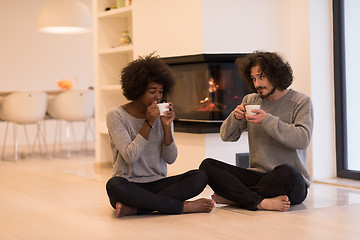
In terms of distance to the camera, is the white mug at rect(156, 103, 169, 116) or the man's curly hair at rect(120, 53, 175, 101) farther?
the man's curly hair at rect(120, 53, 175, 101)

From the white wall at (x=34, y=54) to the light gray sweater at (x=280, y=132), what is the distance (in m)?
5.40

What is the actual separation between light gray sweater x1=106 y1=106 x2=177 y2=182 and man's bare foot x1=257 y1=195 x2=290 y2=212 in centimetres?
56

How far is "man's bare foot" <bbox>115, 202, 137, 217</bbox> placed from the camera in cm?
314

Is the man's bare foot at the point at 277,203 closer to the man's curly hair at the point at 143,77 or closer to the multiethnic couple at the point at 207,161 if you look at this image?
the multiethnic couple at the point at 207,161

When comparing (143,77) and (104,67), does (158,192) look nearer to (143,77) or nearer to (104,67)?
(143,77)

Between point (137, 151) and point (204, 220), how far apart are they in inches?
19.5

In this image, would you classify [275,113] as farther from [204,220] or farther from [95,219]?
[95,219]

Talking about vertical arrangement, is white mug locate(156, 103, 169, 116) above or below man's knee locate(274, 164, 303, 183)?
above

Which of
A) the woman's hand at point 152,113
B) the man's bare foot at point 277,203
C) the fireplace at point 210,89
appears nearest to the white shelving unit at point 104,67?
the fireplace at point 210,89

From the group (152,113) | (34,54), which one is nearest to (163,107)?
(152,113)

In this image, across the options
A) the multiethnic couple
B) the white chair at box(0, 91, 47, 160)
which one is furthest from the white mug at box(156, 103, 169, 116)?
the white chair at box(0, 91, 47, 160)

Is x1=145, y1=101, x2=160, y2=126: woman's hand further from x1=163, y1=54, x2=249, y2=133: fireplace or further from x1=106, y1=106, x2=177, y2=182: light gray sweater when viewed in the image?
x1=163, y1=54, x2=249, y2=133: fireplace

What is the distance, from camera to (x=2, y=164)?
245 inches

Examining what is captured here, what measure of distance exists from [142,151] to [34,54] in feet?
20.3
